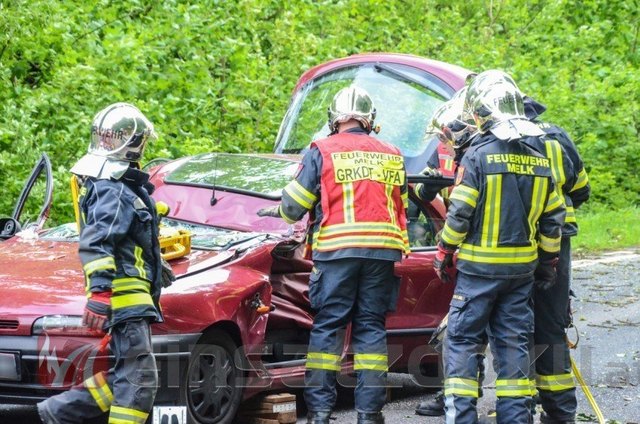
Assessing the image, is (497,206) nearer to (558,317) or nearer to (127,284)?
(558,317)

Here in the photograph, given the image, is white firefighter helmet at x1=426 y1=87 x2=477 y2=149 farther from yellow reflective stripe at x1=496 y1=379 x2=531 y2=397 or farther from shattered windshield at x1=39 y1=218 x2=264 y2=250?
yellow reflective stripe at x1=496 y1=379 x2=531 y2=397

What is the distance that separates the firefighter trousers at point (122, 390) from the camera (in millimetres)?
5188

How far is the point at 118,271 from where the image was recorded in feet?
17.1

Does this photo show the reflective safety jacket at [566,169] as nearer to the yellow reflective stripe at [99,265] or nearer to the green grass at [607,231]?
the yellow reflective stripe at [99,265]

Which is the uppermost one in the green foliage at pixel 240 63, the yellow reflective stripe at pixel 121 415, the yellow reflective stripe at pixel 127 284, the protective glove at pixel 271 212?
the green foliage at pixel 240 63

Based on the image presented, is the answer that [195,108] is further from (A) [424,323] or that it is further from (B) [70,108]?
(A) [424,323]

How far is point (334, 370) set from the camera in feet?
20.2

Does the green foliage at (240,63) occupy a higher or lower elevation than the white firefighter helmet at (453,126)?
higher

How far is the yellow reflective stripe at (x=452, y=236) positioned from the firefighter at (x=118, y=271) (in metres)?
1.48

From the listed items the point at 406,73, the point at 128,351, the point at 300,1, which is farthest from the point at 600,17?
the point at 128,351

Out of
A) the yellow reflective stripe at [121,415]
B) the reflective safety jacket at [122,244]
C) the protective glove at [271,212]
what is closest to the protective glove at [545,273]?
the protective glove at [271,212]

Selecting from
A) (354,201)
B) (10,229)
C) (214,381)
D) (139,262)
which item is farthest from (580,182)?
(10,229)

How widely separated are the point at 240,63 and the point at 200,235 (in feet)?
21.8

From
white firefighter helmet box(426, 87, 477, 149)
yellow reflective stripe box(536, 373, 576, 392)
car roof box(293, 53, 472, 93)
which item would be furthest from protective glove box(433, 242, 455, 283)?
car roof box(293, 53, 472, 93)
